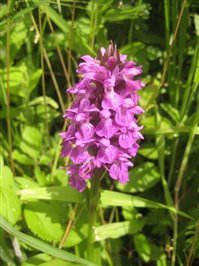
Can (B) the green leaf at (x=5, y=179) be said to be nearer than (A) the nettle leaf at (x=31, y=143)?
Yes

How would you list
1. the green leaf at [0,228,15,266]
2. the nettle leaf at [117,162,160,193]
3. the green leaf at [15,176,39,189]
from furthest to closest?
1. the nettle leaf at [117,162,160,193]
2. the green leaf at [15,176,39,189]
3. the green leaf at [0,228,15,266]

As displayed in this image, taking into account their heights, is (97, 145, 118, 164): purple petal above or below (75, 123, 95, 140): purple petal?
below

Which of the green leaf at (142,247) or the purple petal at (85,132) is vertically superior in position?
the purple petal at (85,132)

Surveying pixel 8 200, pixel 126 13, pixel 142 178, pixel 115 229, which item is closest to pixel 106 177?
pixel 142 178

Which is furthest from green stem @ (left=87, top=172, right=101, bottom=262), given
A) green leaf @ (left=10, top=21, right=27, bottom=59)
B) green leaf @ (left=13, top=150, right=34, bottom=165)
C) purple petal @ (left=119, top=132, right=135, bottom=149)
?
green leaf @ (left=10, top=21, right=27, bottom=59)

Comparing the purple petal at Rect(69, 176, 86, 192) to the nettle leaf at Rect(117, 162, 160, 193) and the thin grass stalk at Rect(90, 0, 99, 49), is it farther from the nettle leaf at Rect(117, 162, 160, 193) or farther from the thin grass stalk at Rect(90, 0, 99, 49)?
the thin grass stalk at Rect(90, 0, 99, 49)

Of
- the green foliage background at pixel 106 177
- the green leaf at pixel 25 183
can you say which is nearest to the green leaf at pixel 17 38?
the green foliage background at pixel 106 177

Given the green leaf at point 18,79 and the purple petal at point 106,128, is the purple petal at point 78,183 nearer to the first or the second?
the purple petal at point 106,128
